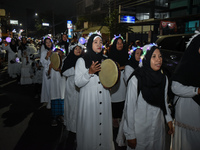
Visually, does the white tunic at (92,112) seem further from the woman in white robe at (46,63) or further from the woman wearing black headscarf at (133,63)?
the woman in white robe at (46,63)

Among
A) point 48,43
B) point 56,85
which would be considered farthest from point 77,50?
point 48,43

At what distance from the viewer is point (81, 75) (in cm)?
309

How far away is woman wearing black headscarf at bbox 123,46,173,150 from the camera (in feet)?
8.34

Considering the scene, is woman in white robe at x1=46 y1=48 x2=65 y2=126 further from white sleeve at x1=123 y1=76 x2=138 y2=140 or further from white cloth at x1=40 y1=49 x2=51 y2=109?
white sleeve at x1=123 y1=76 x2=138 y2=140

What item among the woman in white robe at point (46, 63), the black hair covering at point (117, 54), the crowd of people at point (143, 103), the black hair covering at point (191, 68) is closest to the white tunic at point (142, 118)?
the crowd of people at point (143, 103)

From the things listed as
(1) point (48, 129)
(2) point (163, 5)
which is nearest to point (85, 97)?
(1) point (48, 129)

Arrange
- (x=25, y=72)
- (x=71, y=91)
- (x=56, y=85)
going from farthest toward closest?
(x=25, y=72) → (x=56, y=85) → (x=71, y=91)

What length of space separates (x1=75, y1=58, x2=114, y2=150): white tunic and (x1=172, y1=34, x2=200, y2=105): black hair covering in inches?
49.8

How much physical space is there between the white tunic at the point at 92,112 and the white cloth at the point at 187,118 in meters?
1.17

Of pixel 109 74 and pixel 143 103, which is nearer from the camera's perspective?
pixel 143 103

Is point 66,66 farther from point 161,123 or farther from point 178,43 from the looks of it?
point 178,43

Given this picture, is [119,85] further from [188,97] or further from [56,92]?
[188,97]

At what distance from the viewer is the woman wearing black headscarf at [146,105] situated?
8.34 feet

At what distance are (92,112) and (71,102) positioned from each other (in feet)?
5.13
